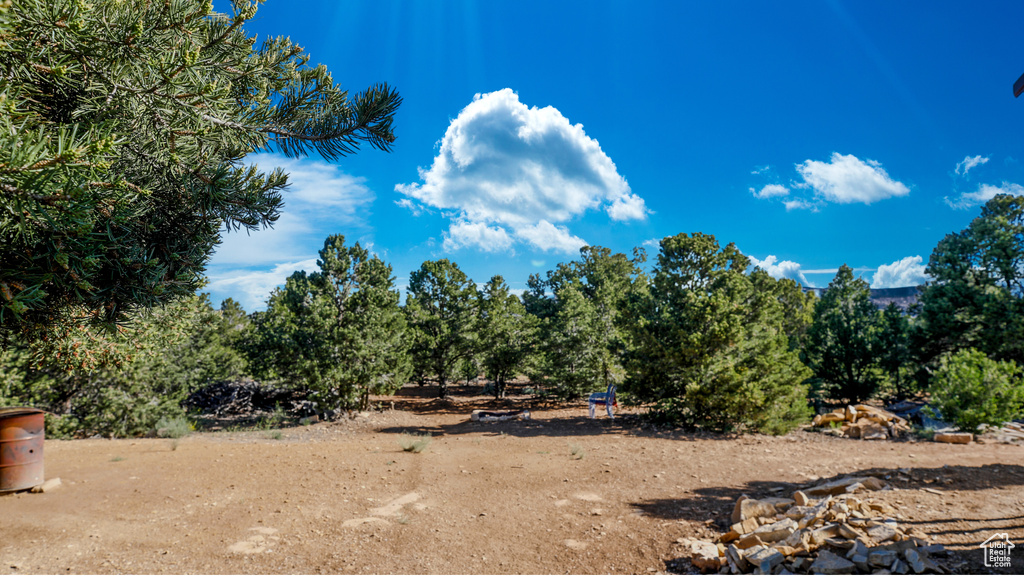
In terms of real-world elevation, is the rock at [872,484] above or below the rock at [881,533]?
below

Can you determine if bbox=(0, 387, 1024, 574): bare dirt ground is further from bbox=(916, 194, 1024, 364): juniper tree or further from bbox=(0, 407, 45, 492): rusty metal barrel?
bbox=(916, 194, 1024, 364): juniper tree

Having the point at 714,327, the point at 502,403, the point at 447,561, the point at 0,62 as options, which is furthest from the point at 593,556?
the point at 502,403

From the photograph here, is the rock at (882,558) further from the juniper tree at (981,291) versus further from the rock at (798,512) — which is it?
the juniper tree at (981,291)

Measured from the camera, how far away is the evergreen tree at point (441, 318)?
2719 cm

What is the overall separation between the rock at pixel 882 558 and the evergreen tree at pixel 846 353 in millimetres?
22072

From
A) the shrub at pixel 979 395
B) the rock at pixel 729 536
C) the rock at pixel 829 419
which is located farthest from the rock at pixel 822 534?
the rock at pixel 829 419

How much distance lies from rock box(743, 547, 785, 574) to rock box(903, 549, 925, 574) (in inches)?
41.8

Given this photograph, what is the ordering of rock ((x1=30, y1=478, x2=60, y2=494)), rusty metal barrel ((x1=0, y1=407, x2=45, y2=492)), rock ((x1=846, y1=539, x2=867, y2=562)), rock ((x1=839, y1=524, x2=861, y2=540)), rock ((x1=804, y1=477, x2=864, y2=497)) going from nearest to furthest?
1. rock ((x1=846, y1=539, x2=867, y2=562))
2. rock ((x1=839, y1=524, x2=861, y2=540))
3. rock ((x1=804, y1=477, x2=864, y2=497))
4. rusty metal barrel ((x1=0, y1=407, x2=45, y2=492))
5. rock ((x1=30, y1=478, x2=60, y2=494))

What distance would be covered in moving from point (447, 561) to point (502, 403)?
21.8 m

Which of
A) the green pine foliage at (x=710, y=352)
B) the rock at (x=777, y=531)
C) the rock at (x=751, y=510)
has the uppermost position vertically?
the green pine foliage at (x=710, y=352)

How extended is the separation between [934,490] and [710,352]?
7498 millimetres

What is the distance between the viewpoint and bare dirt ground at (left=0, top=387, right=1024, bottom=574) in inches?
215

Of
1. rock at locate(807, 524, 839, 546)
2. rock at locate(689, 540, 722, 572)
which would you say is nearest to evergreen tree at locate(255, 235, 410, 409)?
rock at locate(689, 540, 722, 572)

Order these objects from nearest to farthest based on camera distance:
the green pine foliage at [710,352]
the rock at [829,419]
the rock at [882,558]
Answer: the rock at [882,558], the green pine foliage at [710,352], the rock at [829,419]
